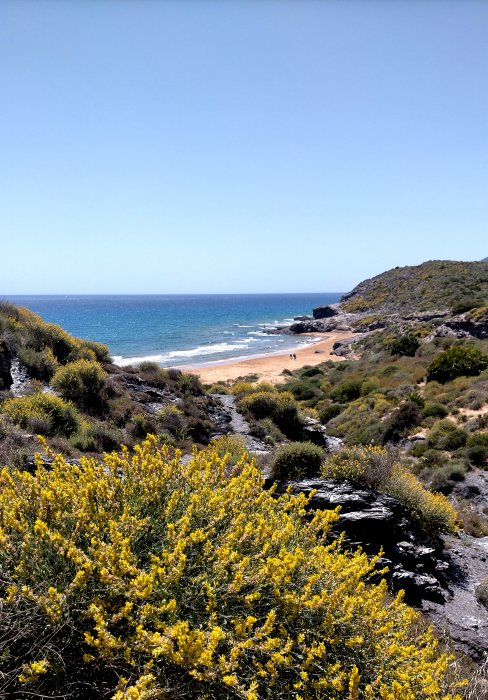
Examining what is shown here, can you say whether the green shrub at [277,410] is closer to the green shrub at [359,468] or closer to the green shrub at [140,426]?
the green shrub at [140,426]

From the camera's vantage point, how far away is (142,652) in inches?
118

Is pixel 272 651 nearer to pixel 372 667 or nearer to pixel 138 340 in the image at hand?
pixel 372 667

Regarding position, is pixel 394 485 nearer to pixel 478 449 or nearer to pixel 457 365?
pixel 478 449

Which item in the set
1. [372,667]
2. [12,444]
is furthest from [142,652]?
[12,444]

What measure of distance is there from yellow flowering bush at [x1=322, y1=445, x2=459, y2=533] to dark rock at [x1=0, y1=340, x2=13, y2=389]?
31.1 ft

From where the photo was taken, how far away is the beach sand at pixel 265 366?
3828 centimetres

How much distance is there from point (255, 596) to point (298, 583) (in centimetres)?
71

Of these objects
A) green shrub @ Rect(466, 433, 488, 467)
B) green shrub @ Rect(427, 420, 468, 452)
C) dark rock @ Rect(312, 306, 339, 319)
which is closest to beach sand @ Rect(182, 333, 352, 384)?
green shrub @ Rect(427, 420, 468, 452)

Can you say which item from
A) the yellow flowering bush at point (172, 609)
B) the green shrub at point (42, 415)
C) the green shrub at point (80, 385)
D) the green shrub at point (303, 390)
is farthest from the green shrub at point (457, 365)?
the yellow flowering bush at point (172, 609)

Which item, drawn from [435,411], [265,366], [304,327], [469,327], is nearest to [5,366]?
[435,411]

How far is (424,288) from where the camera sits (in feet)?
225

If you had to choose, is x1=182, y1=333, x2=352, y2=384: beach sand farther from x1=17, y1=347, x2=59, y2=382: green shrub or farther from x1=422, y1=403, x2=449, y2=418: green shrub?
x1=17, y1=347, x2=59, y2=382: green shrub

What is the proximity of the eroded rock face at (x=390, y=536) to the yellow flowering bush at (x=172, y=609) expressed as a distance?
281 cm

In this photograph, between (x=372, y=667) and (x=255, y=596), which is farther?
(x=372, y=667)
